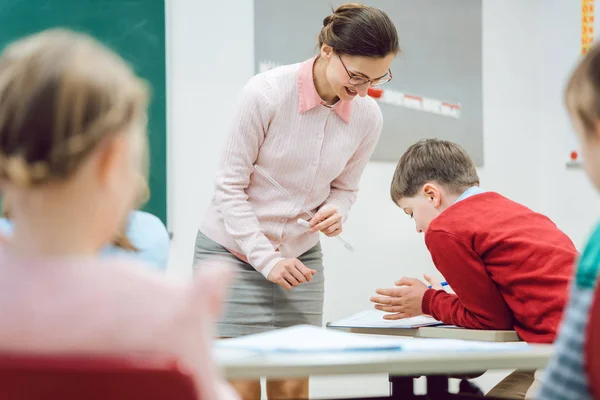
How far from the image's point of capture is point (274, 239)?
7.63 ft

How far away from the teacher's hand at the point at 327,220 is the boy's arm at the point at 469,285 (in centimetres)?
39

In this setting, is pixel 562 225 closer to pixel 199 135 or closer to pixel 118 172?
pixel 199 135

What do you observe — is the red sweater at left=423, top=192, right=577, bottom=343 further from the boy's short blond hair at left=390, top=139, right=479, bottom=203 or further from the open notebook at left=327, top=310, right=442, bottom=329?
the boy's short blond hair at left=390, top=139, right=479, bottom=203

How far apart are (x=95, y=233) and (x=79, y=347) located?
117 millimetres

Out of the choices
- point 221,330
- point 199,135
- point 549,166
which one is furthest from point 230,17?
point 549,166

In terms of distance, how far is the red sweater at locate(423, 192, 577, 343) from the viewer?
184 centimetres


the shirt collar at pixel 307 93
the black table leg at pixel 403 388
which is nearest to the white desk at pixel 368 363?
the black table leg at pixel 403 388

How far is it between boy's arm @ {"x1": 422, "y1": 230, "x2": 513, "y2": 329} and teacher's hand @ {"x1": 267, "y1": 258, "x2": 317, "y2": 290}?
15.8 inches

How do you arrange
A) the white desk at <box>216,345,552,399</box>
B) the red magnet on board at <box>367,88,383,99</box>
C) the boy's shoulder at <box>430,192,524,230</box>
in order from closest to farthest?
1. the white desk at <box>216,345,552,399</box>
2. the boy's shoulder at <box>430,192,524,230</box>
3. the red magnet on board at <box>367,88,383,99</box>

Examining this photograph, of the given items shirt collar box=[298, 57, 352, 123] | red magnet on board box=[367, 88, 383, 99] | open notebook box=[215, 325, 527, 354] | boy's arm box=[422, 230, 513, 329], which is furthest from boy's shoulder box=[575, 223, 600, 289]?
red magnet on board box=[367, 88, 383, 99]

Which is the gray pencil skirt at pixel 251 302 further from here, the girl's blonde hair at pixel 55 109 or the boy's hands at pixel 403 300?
the girl's blonde hair at pixel 55 109

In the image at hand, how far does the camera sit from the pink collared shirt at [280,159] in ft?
7.25

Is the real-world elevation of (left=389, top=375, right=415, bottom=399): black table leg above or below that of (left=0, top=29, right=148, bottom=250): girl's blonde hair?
below

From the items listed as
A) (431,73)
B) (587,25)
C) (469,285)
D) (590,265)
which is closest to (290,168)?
(469,285)
